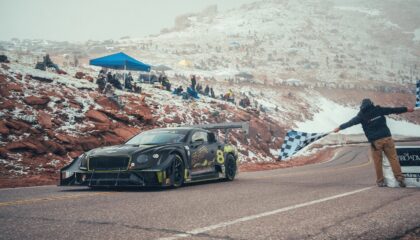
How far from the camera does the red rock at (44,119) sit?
15467 mm

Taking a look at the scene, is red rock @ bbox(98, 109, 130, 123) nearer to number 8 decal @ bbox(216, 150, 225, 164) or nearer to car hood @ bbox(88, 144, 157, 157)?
number 8 decal @ bbox(216, 150, 225, 164)

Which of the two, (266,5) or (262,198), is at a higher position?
(266,5)

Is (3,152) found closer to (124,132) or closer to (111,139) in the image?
(111,139)

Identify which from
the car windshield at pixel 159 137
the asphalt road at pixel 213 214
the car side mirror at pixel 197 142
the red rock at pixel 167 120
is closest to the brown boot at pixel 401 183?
the asphalt road at pixel 213 214

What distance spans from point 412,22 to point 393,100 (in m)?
71.4

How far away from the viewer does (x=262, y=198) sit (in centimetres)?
720

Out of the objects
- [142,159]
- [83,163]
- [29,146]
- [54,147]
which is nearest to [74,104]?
[54,147]

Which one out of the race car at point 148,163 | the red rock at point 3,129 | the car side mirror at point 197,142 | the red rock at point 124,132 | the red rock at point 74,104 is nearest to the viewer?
the race car at point 148,163

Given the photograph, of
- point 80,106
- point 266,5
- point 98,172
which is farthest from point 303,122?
point 266,5

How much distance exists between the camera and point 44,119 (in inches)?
621

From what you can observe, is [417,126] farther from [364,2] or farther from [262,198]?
[364,2]

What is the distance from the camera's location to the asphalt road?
4.38 m

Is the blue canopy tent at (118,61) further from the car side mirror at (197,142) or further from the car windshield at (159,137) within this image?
the car side mirror at (197,142)

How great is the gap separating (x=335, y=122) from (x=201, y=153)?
39.8 metres
